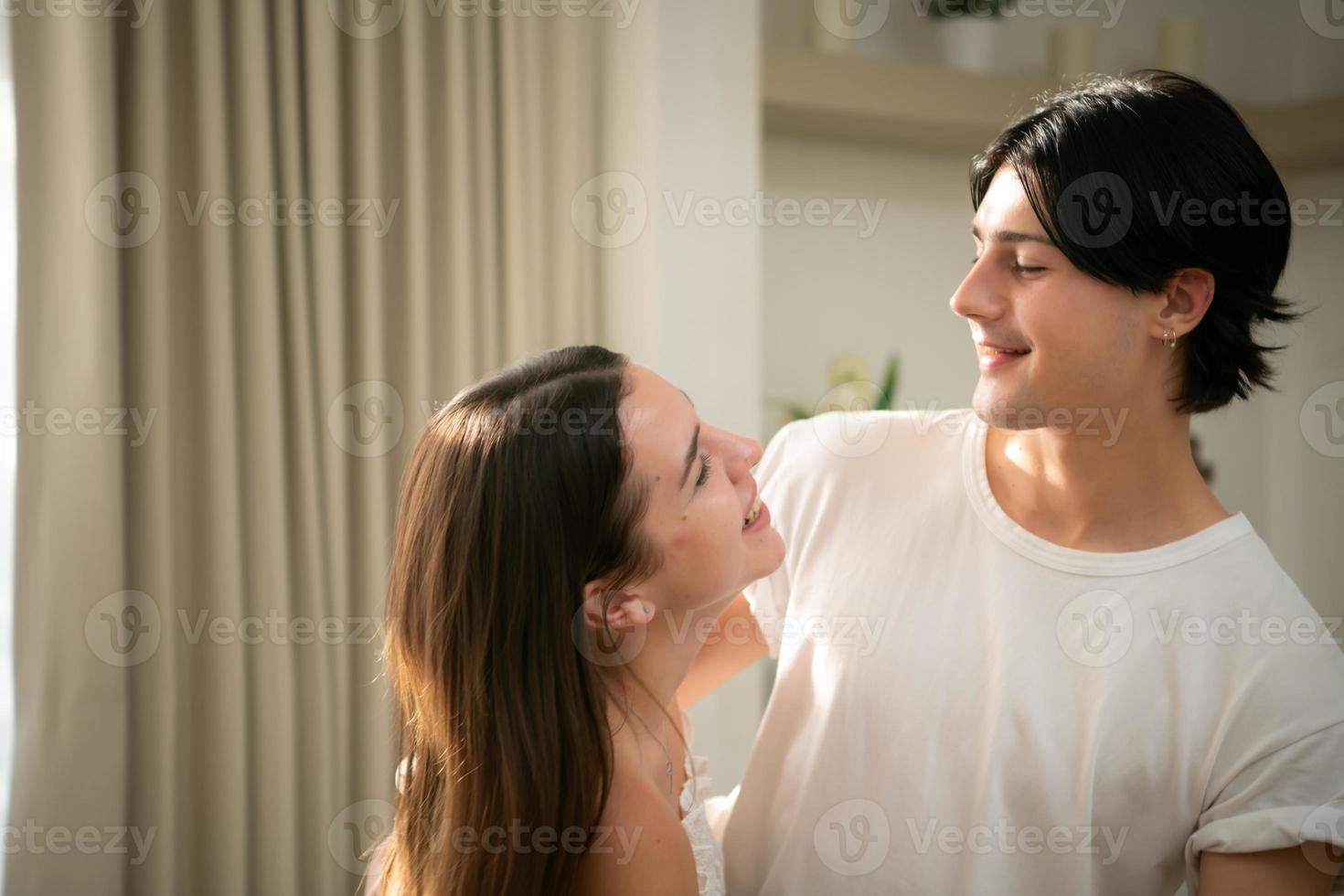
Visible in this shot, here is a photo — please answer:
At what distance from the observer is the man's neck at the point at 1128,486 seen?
1.39 meters

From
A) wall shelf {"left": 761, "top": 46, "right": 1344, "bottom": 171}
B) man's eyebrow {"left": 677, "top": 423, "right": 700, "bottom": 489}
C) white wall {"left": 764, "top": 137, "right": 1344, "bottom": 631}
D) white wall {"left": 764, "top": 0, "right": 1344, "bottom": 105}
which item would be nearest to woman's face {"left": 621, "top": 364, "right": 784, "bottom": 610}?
man's eyebrow {"left": 677, "top": 423, "right": 700, "bottom": 489}

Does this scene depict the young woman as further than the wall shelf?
No

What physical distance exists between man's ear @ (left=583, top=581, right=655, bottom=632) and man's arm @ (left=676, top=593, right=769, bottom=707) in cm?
42

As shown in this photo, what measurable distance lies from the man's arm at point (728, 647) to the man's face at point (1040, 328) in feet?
1.63

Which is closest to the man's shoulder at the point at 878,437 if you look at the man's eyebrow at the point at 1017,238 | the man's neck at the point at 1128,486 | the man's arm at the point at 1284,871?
the man's neck at the point at 1128,486

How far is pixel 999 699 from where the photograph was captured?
139 cm

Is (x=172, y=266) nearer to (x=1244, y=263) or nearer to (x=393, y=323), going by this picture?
(x=393, y=323)

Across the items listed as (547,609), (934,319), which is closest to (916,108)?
(934,319)

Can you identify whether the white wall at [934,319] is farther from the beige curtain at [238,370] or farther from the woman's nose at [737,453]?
the woman's nose at [737,453]

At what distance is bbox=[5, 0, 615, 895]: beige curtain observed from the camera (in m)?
1.82

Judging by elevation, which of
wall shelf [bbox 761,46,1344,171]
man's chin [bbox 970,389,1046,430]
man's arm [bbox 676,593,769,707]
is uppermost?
wall shelf [bbox 761,46,1344,171]

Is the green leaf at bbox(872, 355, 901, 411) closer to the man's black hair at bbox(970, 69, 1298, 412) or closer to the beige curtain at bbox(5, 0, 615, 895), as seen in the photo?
the beige curtain at bbox(5, 0, 615, 895)

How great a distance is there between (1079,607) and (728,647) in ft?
1.73

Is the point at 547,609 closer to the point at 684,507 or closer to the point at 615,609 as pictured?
the point at 615,609
